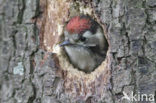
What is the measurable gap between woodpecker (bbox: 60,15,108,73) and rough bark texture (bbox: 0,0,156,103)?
0.80 ft

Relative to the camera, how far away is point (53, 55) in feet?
8.80

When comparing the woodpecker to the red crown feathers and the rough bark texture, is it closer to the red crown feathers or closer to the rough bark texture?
the red crown feathers

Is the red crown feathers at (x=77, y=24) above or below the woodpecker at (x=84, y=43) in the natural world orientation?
above

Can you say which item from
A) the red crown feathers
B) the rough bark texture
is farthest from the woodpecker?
the rough bark texture

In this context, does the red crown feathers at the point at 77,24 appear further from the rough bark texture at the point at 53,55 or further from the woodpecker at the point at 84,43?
the rough bark texture at the point at 53,55

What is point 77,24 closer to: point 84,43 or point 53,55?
point 84,43

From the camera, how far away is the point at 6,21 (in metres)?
3.01

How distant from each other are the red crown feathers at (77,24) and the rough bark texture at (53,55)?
0.26 meters

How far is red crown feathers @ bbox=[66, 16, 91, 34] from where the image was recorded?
266 cm

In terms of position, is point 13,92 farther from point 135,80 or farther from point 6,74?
point 135,80

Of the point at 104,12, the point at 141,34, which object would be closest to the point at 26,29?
the point at 104,12

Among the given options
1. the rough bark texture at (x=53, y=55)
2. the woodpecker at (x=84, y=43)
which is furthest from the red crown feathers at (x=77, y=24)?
the rough bark texture at (x=53, y=55)

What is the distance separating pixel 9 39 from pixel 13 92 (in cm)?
57

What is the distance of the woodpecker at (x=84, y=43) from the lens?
268 centimetres
